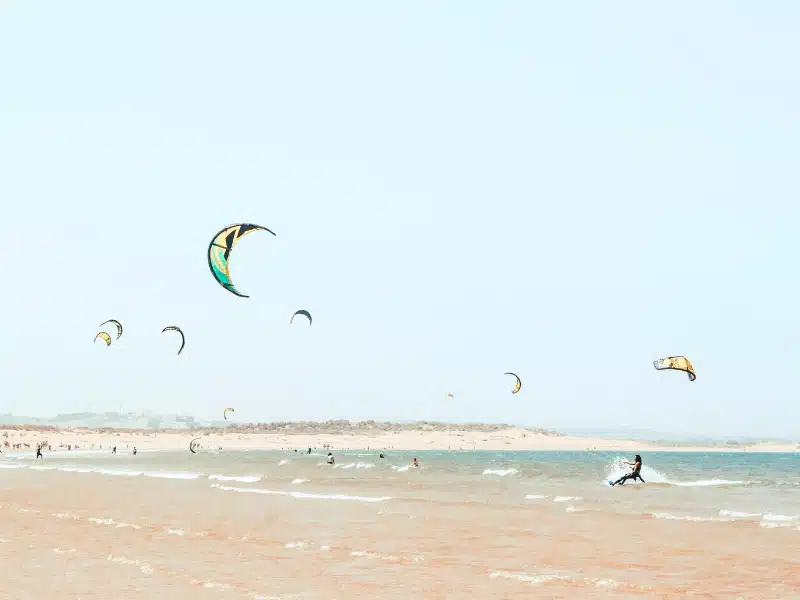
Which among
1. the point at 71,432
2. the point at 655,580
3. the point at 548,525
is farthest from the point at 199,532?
the point at 71,432

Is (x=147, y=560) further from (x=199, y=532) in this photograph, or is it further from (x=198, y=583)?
(x=199, y=532)

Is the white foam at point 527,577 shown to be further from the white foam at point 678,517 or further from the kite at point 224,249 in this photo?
the kite at point 224,249

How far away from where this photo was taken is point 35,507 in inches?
835

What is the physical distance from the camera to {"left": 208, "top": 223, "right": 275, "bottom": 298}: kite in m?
21.3

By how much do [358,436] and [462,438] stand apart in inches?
992

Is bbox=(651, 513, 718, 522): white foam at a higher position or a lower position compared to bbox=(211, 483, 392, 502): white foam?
higher

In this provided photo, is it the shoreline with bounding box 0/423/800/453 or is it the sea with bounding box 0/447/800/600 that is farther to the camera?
the shoreline with bounding box 0/423/800/453

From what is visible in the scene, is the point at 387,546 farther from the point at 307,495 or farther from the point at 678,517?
the point at 307,495

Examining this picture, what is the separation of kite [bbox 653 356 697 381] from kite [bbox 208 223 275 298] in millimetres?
15434

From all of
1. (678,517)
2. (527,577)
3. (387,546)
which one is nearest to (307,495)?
(678,517)

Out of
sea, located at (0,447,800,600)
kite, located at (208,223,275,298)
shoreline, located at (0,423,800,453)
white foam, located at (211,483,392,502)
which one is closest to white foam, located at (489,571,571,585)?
sea, located at (0,447,800,600)

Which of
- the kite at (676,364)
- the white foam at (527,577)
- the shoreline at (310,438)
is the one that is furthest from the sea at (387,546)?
the shoreline at (310,438)

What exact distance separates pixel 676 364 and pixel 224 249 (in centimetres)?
1636

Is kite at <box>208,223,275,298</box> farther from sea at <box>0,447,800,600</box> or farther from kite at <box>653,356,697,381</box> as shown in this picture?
kite at <box>653,356,697,381</box>
